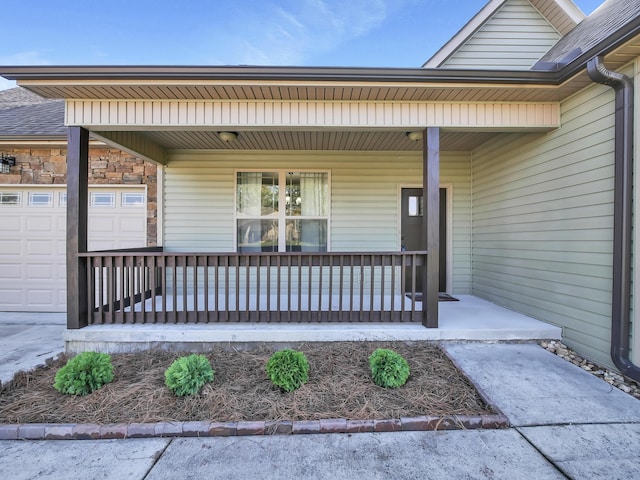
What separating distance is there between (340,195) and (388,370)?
3344 mm

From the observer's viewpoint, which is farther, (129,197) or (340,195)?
(340,195)

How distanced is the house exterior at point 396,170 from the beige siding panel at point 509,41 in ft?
0.09

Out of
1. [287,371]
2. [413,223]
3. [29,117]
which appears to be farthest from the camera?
[29,117]

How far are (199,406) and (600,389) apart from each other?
3.28 m

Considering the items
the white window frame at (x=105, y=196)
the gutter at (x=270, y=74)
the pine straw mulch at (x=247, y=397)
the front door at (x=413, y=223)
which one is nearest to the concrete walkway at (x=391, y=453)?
the pine straw mulch at (x=247, y=397)

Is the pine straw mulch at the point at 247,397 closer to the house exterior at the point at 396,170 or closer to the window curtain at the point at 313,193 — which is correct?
the house exterior at the point at 396,170

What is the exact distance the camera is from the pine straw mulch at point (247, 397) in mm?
2279

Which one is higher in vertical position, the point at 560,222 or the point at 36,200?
the point at 36,200

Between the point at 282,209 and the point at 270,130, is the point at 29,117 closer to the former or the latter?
the point at 282,209

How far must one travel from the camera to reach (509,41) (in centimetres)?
476

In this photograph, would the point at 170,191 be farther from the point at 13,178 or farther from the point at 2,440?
the point at 2,440

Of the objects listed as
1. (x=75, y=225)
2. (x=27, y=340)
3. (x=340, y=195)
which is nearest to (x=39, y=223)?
(x=27, y=340)

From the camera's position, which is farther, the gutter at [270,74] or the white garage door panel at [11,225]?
the white garage door panel at [11,225]

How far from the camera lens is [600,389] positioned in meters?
2.61
